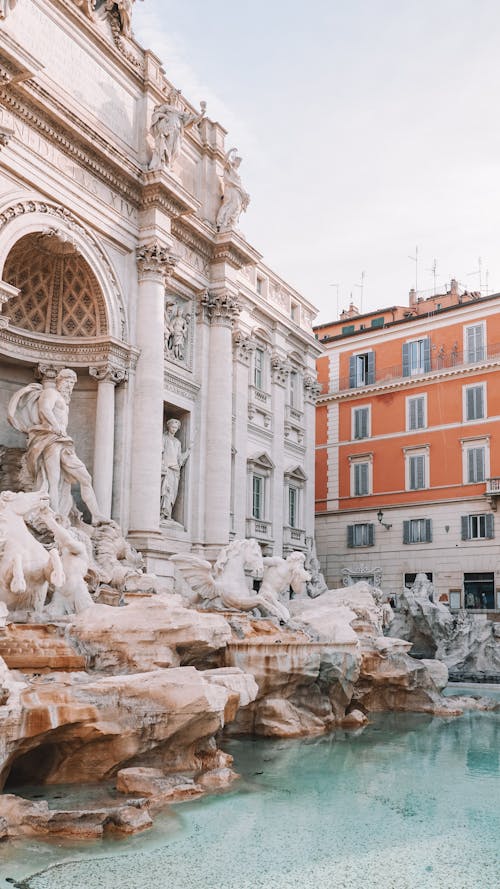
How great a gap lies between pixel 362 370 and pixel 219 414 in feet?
41.4

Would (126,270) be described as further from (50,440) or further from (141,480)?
(50,440)

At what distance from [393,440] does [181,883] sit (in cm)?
2520

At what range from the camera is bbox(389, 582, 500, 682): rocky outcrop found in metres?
20.8

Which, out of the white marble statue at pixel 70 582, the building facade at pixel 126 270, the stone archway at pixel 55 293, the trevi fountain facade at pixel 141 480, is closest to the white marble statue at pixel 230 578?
the trevi fountain facade at pixel 141 480

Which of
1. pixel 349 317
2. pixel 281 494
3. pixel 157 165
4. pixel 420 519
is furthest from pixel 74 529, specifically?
pixel 349 317

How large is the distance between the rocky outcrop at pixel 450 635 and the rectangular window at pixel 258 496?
4.54 m

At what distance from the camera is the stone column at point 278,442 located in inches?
948

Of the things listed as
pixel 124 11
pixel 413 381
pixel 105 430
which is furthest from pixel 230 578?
pixel 413 381

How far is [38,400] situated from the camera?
15727 millimetres

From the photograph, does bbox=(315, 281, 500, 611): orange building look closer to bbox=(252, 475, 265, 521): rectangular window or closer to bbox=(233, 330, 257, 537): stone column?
bbox=(252, 475, 265, 521): rectangular window

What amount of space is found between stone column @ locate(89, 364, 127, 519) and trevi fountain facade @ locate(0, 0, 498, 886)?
0.05m

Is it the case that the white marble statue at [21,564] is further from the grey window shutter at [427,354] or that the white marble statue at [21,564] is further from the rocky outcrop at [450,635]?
the grey window shutter at [427,354]

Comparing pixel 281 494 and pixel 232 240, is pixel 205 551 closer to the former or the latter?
pixel 281 494

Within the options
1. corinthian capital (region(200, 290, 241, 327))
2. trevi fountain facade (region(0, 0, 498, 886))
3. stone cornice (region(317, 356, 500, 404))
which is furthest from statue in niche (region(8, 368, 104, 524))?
stone cornice (region(317, 356, 500, 404))
